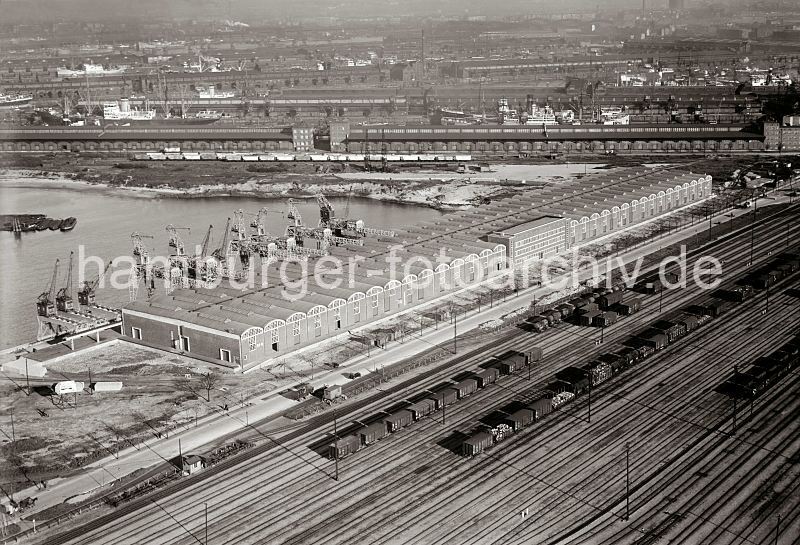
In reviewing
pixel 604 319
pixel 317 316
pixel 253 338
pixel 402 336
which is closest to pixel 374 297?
pixel 402 336

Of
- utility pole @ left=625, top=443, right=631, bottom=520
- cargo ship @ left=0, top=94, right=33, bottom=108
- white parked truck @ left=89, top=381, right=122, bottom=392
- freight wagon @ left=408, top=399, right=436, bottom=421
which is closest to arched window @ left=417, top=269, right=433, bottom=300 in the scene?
freight wagon @ left=408, top=399, right=436, bottom=421

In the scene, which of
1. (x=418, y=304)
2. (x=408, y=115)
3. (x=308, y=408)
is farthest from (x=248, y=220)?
(x=408, y=115)

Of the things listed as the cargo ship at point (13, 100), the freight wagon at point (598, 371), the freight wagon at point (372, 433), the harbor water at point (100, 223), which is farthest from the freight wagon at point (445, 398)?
the cargo ship at point (13, 100)

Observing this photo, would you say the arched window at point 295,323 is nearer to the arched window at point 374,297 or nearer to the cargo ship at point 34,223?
the arched window at point 374,297

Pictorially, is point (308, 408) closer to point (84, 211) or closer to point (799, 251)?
point (799, 251)

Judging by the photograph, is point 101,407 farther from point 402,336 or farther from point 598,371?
point 598,371
